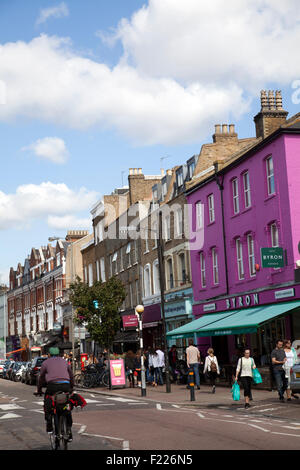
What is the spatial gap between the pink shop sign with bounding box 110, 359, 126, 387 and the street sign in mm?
9135

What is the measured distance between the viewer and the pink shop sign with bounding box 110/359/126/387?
31281 millimetres

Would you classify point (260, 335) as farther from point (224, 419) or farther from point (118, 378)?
point (224, 419)

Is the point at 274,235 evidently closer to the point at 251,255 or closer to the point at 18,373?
the point at 251,255

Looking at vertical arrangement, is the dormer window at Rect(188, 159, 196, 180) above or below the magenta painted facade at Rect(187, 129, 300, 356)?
above

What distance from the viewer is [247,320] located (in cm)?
2688

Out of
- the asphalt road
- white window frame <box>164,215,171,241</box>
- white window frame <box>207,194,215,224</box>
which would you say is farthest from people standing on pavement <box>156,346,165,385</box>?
white window frame <box>164,215,171,241</box>

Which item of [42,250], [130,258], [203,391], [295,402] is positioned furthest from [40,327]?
[295,402]

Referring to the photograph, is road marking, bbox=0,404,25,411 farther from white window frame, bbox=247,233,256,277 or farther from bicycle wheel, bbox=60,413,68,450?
white window frame, bbox=247,233,256,277

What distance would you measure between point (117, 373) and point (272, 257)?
9524 mm

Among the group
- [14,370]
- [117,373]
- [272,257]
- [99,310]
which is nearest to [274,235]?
[272,257]

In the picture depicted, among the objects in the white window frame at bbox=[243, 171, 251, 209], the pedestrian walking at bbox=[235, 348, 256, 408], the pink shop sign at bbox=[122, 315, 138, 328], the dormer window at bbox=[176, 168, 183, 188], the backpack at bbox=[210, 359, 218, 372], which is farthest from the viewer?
the dormer window at bbox=[176, 168, 183, 188]

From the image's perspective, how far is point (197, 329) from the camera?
30734mm

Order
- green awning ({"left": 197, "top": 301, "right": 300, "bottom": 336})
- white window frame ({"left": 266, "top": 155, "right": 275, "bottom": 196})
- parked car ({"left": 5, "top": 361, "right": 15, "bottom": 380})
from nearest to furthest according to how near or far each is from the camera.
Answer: green awning ({"left": 197, "top": 301, "right": 300, "bottom": 336}), white window frame ({"left": 266, "top": 155, "right": 275, "bottom": 196}), parked car ({"left": 5, "top": 361, "right": 15, "bottom": 380})

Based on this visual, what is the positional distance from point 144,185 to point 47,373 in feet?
135
